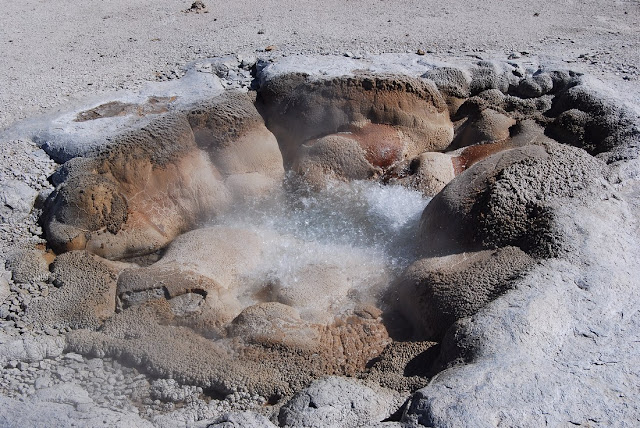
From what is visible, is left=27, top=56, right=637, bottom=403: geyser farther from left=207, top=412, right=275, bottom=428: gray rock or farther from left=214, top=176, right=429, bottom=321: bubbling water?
left=207, top=412, right=275, bottom=428: gray rock

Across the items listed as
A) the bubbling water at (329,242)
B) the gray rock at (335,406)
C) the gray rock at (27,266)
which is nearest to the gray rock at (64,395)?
the gray rock at (335,406)

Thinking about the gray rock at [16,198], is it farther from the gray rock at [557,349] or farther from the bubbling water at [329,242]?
the gray rock at [557,349]

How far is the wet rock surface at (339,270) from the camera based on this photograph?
1.92 metres

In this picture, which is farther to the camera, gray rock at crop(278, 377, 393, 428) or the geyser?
the geyser

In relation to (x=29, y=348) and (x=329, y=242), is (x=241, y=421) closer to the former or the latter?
(x=29, y=348)

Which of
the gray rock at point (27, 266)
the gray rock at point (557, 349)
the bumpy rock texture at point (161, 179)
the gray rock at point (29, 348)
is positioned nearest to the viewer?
the gray rock at point (557, 349)

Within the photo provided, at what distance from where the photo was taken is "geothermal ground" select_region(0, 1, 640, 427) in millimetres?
1967

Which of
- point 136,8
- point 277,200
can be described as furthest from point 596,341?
point 136,8

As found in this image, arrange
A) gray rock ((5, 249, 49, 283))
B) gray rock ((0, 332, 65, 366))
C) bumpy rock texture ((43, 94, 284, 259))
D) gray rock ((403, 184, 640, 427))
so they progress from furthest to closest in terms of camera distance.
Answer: bumpy rock texture ((43, 94, 284, 259)) → gray rock ((5, 249, 49, 283)) → gray rock ((0, 332, 65, 366)) → gray rock ((403, 184, 640, 427))

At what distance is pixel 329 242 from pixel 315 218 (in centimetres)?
23

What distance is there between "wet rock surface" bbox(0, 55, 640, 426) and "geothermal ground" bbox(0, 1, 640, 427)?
0.01 m

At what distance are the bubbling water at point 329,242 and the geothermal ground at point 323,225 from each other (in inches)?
0.5

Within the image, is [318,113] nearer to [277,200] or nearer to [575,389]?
[277,200]

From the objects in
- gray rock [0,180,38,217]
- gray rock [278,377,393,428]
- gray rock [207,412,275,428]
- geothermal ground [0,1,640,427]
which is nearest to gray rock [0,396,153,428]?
geothermal ground [0,1,640,427]
